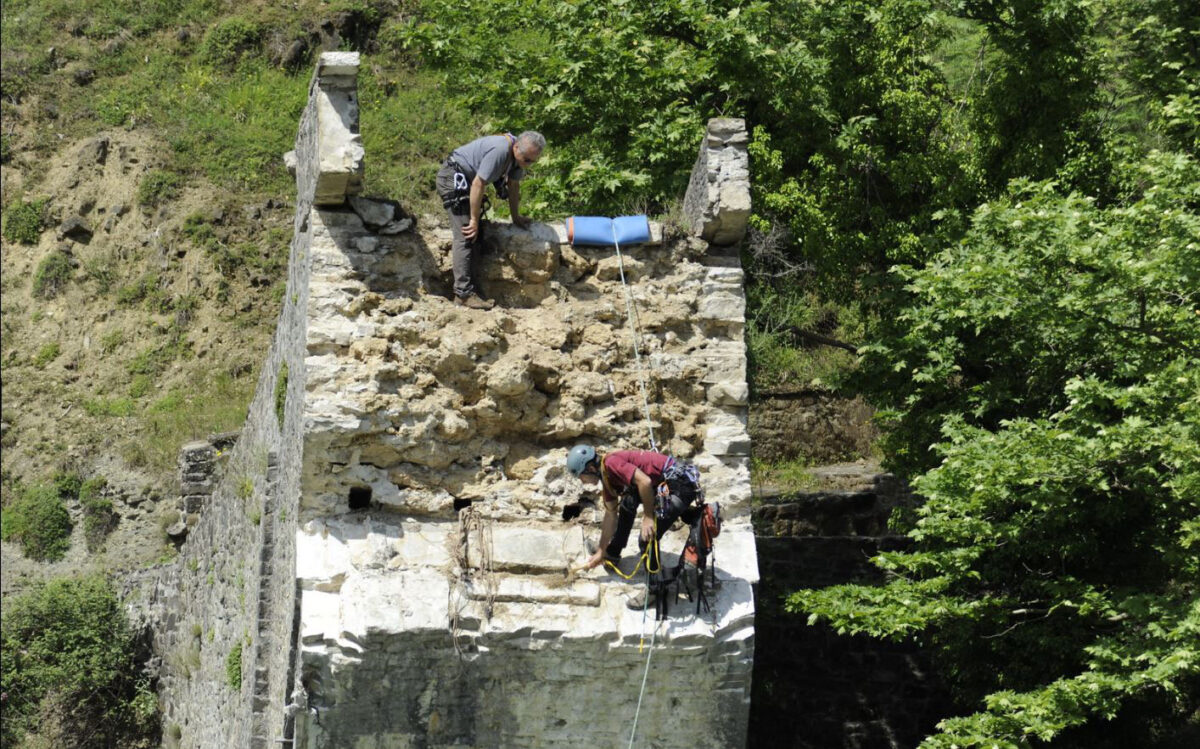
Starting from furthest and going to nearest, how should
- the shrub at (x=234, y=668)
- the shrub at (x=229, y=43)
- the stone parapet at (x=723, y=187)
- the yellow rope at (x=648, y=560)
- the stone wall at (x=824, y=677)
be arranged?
the shrub at (x=229, y=43), the stone wall at (x=824, y=677), the shrub at (x=234, y=668), the stone parapet at (x=723, y=187), the yellow rope at (x=648, y=560)

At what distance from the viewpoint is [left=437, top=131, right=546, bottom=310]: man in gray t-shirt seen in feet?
31.0

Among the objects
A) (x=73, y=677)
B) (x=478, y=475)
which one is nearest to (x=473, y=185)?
(x=478, y=475)

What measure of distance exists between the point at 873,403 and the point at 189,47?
15057mm

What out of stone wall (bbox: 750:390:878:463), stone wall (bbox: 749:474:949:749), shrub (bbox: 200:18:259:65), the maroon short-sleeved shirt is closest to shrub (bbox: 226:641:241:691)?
→ the maroon short-sleeved shirt

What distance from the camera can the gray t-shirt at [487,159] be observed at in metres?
9.58

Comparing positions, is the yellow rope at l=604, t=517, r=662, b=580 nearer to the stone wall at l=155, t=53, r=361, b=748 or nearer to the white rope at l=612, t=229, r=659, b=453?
the white rope at l=612, t=229, r=659, b=453

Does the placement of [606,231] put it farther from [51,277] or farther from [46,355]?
[51,277]

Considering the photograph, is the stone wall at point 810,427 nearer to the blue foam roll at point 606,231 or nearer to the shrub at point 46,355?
the blue foam roll at point 606,231

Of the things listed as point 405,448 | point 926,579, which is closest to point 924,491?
point 926,579

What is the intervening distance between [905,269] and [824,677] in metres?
3.67

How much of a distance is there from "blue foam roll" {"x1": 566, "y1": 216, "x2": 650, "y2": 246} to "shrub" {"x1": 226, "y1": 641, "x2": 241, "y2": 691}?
3886mm

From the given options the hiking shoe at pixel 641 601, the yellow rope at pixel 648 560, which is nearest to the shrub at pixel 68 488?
A: the yellow rope at pixel 648 560

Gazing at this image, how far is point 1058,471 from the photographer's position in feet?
32.1

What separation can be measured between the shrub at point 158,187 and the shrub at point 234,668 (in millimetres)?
11420
